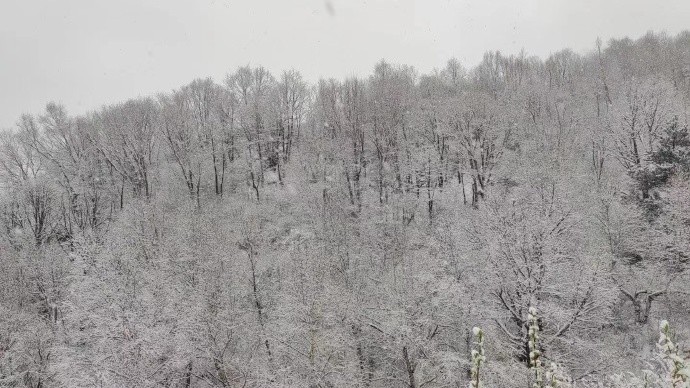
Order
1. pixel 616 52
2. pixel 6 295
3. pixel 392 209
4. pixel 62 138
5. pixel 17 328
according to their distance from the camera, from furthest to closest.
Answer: pixel 616 52 → pixel 62 138 → pixel 392 209 → pixel 6 295 → pixel 17 328

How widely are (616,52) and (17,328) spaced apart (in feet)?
282

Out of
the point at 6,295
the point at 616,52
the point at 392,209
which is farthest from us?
the point at 616,52

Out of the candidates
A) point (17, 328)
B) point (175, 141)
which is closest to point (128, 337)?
point (17, 328)

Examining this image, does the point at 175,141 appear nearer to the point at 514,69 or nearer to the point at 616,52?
the point at 514,69

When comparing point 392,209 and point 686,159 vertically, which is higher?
point 686,159

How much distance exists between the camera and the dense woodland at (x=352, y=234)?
27.8 metres

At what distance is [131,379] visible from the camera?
25.4 metres

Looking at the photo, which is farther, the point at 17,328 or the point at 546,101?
the point at 546,101

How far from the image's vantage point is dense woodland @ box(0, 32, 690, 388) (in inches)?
1096

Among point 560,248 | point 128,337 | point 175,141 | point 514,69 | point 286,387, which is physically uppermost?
point 514,69

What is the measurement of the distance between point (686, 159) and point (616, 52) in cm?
4303

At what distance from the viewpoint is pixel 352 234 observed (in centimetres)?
4294

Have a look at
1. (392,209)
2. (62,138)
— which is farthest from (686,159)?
(62,138)

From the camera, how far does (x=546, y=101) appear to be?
56031mm
